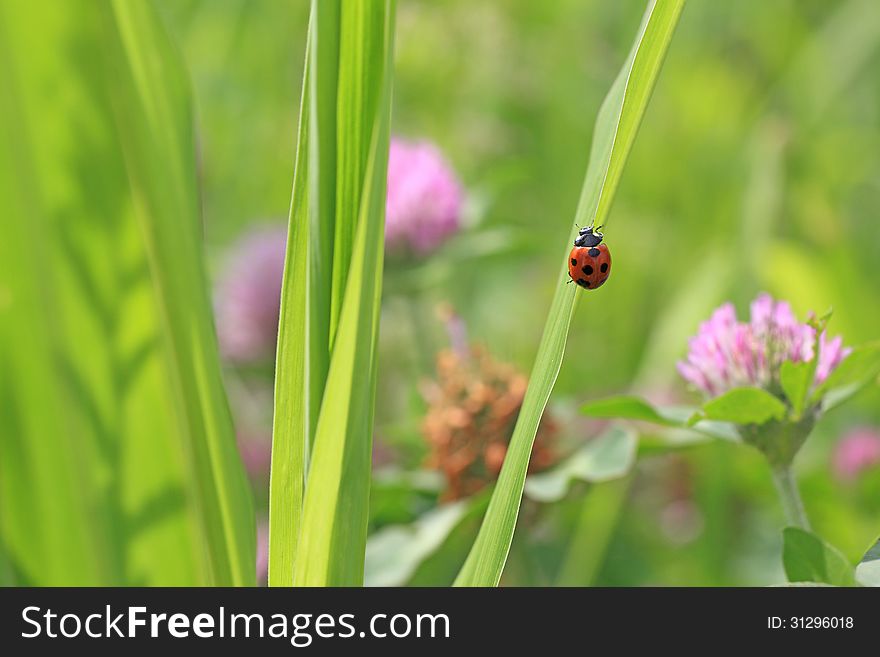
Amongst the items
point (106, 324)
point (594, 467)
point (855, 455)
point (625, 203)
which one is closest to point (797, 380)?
point (594, 467)

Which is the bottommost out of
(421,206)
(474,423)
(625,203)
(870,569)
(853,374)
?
(870,569)

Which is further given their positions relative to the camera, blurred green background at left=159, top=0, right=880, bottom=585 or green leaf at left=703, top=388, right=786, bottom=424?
blurred green background at left=159, top=0, right=880, bottom=585

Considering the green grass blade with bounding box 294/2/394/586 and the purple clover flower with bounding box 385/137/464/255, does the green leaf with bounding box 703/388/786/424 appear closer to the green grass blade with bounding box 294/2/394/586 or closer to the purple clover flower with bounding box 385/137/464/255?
the green grass blade with bounding box 294/2/394/586

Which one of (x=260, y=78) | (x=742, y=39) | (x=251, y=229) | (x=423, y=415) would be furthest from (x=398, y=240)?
(x=742, y=39)

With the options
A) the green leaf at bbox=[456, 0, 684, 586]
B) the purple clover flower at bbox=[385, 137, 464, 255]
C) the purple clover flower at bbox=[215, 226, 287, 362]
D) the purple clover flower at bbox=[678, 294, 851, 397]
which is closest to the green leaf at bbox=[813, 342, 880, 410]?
the purple clover flower at bbox=[678, 294, 851, 397]

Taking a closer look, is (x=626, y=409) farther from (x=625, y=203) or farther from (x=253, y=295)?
(x=625, y=203)
